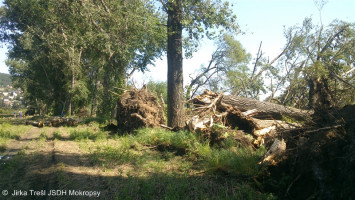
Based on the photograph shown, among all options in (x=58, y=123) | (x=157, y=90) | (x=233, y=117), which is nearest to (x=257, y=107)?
(x=233, y=117)

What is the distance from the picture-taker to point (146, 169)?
5.92 metres

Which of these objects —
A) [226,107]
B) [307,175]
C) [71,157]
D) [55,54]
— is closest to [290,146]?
Result: [307,175]

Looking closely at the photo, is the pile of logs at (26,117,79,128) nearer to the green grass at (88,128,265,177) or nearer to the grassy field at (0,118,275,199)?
the grassy field at (0,118,275,199)

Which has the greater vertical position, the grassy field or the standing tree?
the standing tree

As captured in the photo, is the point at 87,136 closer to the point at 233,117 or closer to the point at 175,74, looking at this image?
the point at 175,74

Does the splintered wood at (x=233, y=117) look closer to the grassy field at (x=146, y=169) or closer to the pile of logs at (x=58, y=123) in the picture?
the grassy field at (x=146, y=169)

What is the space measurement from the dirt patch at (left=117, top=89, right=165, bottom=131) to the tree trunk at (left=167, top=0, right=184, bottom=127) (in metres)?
0.76

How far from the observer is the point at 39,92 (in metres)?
29.2

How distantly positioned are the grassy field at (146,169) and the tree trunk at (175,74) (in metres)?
1.78

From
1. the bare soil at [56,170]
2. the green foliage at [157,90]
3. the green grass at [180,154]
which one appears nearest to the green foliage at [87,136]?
the green grass at [180,154]

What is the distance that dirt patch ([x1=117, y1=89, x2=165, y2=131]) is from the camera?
32.9 ft

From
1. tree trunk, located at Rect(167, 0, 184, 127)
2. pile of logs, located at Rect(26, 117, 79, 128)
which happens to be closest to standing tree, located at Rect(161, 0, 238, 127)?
tree trunk, located at Rect(167, 0, 184, 127)

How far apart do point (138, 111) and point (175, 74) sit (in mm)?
2041

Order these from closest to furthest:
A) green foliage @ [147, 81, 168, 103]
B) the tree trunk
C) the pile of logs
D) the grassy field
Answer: the grassy field
the tree trunk
green foliage @ [147, 81, 168, 103]
the pile of logs
